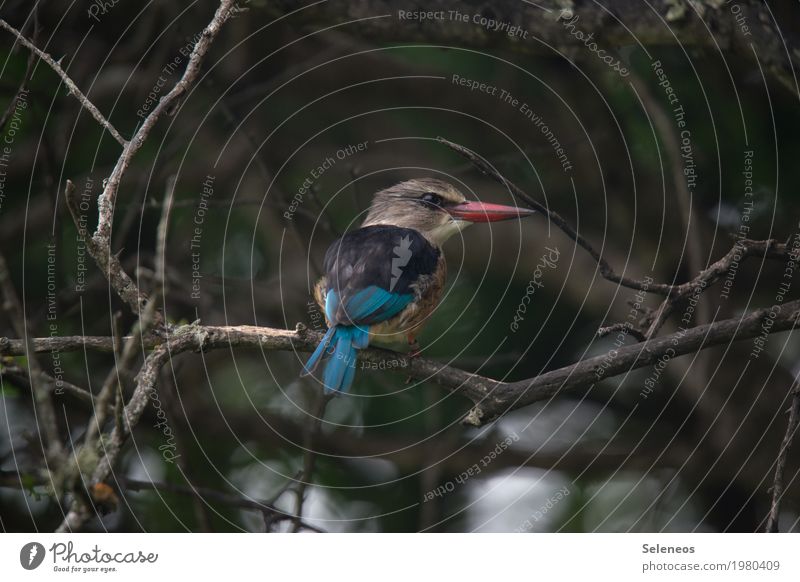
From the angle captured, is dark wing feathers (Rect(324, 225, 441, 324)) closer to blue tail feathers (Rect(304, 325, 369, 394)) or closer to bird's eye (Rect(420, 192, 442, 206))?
blue tail feathers (Rect(304, 325, 369, 394))

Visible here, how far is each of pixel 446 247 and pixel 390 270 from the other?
2.58 feet

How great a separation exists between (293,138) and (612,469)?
6.11 ft

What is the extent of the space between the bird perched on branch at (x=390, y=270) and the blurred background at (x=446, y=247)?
0.49ft

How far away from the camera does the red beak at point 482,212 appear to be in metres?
3.51

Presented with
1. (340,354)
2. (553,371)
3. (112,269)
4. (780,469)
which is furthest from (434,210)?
(780,469)

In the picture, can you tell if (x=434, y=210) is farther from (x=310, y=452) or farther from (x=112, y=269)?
(x=112, y=269)

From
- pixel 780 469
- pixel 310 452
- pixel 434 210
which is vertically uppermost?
pixel 434 210

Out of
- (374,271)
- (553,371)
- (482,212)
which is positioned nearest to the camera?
(553,371)

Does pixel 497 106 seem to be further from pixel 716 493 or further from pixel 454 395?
pixel 716 493

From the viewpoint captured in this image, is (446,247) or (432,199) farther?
(446,247)

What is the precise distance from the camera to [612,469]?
3.39 metres

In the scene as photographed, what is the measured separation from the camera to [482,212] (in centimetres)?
354

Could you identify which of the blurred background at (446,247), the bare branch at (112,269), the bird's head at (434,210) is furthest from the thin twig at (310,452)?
the bird's head at (434,210)

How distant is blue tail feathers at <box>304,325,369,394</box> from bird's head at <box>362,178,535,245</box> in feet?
2.81
